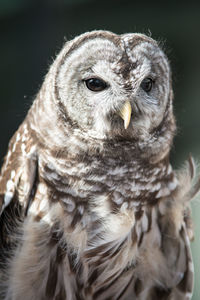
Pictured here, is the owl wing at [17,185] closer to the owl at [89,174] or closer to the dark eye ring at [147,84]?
the owl at [89,174]

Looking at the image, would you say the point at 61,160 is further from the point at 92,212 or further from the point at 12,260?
the point at 12,260

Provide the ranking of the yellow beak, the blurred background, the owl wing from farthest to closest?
the blurred background < the owl wing < the yellow beak

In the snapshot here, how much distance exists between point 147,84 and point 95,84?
21cm

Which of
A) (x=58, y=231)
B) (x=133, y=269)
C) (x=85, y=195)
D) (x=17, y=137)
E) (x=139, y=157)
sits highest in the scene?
(x=17, y=137)

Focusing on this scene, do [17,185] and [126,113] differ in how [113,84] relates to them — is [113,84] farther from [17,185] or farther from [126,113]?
[17,185]

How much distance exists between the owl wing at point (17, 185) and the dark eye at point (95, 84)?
1.19 feet

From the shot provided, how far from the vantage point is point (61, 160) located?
2.05 m

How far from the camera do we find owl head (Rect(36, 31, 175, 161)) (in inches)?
75.2

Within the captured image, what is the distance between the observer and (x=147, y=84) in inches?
78.5

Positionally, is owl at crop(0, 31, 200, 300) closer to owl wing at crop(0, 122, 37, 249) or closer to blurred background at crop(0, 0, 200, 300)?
owl wing at crop(0, 122, 37, 249)

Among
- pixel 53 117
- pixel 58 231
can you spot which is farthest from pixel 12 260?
pixel 53 117

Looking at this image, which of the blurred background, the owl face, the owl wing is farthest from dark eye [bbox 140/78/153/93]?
the blurred background

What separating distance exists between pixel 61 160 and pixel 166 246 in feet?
2.21

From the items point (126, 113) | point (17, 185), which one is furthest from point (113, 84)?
point (17, 185)
